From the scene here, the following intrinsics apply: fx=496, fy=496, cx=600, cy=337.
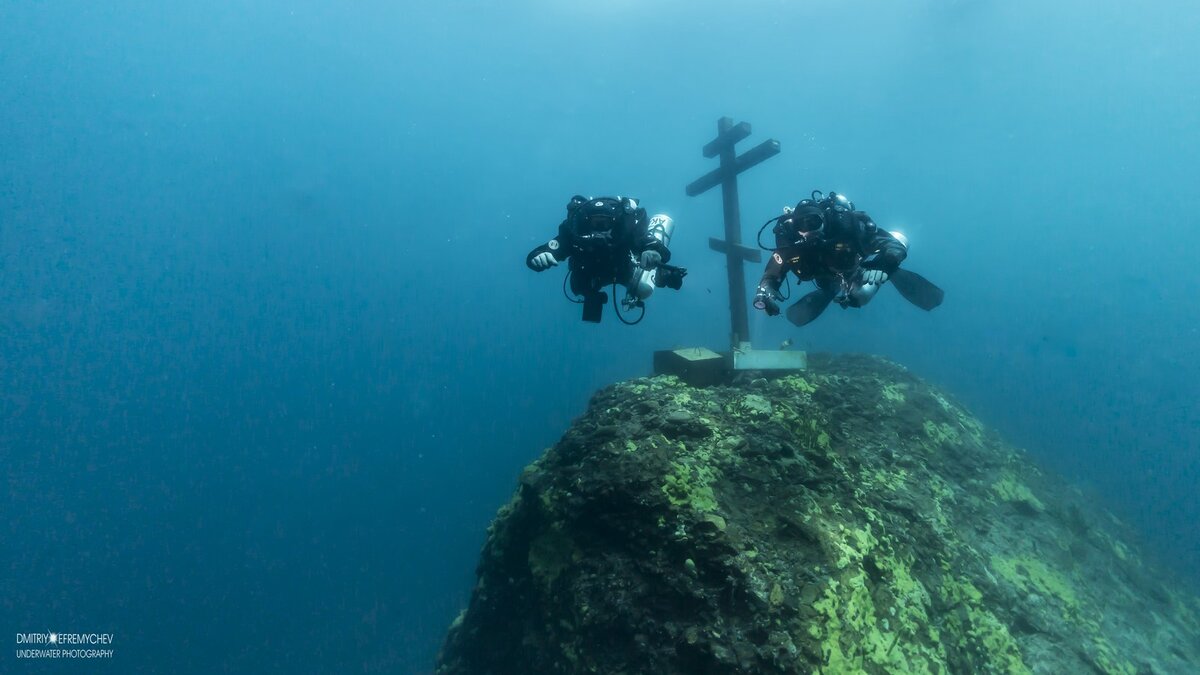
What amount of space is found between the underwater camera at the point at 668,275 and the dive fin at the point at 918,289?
324cm

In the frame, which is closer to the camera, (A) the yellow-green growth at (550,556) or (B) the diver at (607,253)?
(A) the yellow-green growth at (550,556)

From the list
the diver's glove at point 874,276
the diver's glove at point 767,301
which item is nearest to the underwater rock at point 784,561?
the diver's glove at point 767,301

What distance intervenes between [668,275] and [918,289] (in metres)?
3.96

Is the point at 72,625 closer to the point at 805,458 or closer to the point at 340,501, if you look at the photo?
the point at 340,501

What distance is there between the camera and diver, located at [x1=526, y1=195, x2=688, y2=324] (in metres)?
6.73

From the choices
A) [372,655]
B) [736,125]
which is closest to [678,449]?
[736,125]

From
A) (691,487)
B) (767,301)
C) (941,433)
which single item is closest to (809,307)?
(767,301)

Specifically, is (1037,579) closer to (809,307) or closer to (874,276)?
(874,276)

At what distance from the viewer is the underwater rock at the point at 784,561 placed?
3.73m

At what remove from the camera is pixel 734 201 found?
465 inches

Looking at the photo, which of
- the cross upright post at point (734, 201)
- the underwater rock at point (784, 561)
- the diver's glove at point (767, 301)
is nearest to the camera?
the underwater rock at point (784, 561)

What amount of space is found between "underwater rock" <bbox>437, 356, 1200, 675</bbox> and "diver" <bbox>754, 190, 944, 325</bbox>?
5.44 ft

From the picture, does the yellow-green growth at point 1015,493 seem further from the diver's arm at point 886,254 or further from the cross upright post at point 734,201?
the cross upright post at point 734,201

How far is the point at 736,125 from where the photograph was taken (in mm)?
11859
